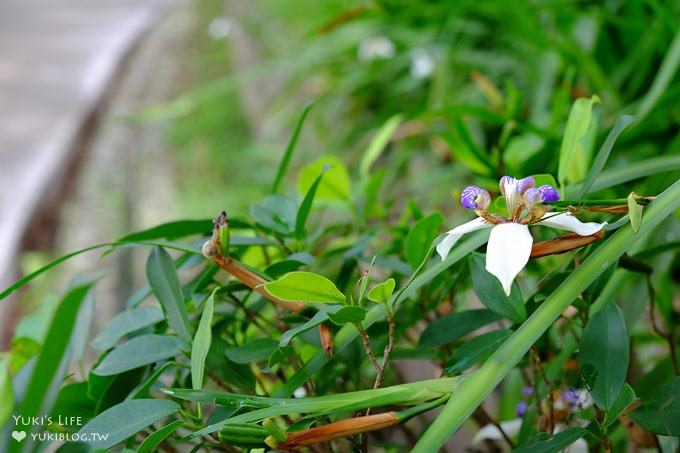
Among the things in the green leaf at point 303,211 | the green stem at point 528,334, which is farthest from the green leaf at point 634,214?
the green leaf at point 303,211

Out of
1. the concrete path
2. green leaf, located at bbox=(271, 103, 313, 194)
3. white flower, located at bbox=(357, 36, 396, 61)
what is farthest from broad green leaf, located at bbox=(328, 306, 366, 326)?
the concrete path

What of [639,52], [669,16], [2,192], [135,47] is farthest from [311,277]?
[135,47]

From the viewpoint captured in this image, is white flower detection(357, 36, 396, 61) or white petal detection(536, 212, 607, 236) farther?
white flower detection(357, 36, 396, 61)

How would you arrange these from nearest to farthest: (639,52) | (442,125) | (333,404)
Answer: (333,404)
(639,52)
(442,125)

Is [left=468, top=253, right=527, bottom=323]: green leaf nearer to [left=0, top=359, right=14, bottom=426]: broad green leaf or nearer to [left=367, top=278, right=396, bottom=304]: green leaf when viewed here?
[left=367, top=278, right=396, bottom=304]: green leaf

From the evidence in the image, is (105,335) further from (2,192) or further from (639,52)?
(2,192)

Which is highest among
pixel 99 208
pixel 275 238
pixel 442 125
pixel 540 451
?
pixel 99 208

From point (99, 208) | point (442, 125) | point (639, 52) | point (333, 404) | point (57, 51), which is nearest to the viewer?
point (333, 404)
